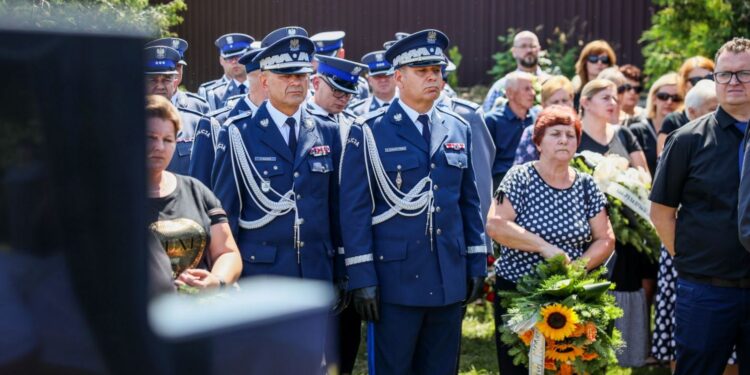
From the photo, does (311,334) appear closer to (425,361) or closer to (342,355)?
(425,361)

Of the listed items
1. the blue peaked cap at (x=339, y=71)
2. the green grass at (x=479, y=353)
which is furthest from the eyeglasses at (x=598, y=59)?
the blue peaked cap at (x=339, y=71)

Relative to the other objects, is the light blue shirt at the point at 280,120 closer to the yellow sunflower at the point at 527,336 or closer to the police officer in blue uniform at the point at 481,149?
the yellow sunflower at the point at 527,336

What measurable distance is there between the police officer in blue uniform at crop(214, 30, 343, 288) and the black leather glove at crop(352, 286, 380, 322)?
21cm

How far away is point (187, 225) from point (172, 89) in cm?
307

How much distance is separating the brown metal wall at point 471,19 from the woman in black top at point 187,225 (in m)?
11.2

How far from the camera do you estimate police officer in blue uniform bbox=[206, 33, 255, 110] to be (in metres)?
8.46

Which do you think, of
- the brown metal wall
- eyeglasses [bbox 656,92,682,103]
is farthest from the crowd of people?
the brown metal wall

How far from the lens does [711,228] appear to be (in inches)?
186

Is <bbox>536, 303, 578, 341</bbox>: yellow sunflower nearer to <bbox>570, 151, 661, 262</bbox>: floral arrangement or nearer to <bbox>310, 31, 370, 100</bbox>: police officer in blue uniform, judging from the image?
<bbox>570, 151, 661, 262</bbox>: floral arrangement

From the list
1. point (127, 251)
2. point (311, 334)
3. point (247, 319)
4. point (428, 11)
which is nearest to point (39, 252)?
point (127, 251)

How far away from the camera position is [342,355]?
6.23 metres

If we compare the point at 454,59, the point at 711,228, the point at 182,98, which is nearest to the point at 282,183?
the point at 711,228

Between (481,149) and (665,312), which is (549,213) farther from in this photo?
(481,149)

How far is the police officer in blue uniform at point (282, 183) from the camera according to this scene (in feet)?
16.1
